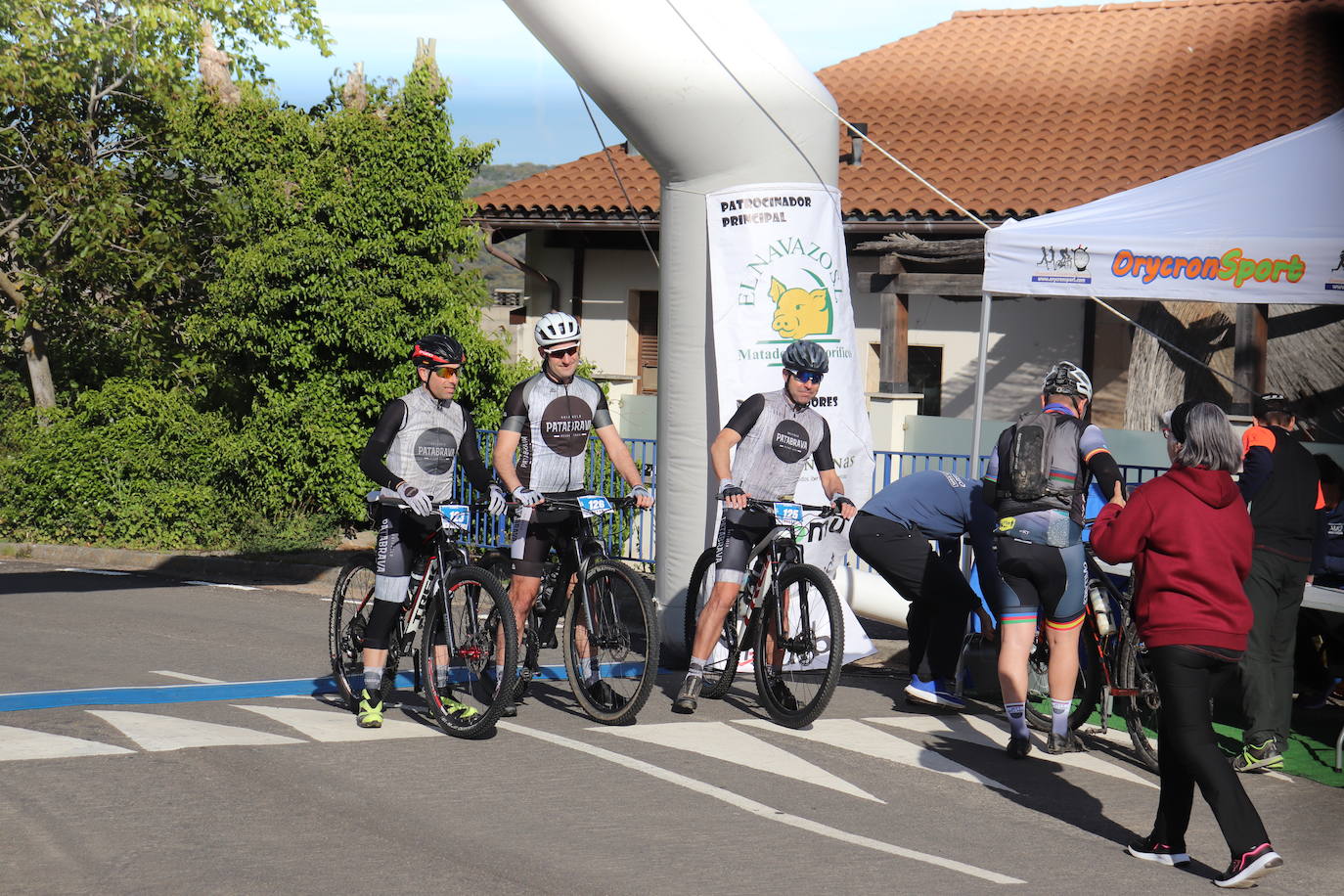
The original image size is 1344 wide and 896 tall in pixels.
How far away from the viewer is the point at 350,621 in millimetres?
8484

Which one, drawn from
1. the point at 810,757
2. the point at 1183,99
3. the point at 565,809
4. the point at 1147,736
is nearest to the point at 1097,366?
the point at 1183,99

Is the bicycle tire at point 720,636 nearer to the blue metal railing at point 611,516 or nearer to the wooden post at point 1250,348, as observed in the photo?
the blue metal railing at point 611,516

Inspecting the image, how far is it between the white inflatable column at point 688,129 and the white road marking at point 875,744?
1.87 meters

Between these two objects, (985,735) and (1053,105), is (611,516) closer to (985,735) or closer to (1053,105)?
(985,735)

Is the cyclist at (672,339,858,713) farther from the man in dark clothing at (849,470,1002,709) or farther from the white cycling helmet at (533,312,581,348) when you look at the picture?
the white cycling helmet at (533,312,581,348)

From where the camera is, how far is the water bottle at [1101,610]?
8.20 metres

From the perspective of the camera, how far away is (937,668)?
9031 millimetres

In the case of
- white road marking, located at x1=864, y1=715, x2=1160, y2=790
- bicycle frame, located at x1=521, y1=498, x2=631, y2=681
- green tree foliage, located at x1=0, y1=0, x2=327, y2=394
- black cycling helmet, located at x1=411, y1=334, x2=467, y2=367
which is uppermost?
green tree foliage, located at x1=0, y1=0, x2=327, y2=394

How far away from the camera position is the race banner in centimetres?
992

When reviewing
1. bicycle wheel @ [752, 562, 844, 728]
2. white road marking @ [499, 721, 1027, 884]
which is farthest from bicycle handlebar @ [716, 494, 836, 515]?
white road marking @ [499, 721, 1027, 884]

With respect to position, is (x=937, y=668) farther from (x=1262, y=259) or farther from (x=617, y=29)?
(x=617, y=29)

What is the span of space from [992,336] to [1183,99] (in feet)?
13.1

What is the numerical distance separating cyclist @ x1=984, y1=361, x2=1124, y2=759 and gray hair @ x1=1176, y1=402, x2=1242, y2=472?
149 centimetres

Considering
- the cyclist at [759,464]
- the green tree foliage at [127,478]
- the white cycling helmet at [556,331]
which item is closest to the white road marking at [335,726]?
the cyclist at [759,464]
